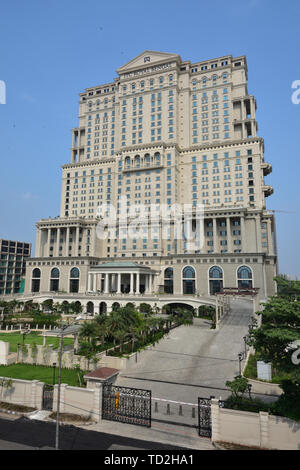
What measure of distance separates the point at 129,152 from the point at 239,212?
130 feet

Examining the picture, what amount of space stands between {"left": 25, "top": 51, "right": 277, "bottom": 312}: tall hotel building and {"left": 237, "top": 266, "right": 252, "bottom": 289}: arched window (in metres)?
0.34

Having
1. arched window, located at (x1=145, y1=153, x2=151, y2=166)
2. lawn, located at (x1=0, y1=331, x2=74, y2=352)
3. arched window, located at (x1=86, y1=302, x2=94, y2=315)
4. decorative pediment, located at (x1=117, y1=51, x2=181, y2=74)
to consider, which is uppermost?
decorative pediment, located at (x1=117, y1=51, x2=181, y2=74)

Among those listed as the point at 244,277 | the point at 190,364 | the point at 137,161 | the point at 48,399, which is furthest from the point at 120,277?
the point at 48,399

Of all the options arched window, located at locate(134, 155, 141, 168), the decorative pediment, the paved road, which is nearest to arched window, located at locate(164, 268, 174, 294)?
arched window, located at locate(134, 155, 141, 168)

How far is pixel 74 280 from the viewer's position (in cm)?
8906

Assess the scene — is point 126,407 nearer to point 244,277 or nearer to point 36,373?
point 36,373

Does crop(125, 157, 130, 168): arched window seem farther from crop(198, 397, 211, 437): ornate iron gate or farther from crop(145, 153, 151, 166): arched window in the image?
crop(198, 397, 211, 437): ornate iron gate

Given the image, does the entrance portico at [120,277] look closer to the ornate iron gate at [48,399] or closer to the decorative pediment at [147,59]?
the ornate iron gate at [48,399]

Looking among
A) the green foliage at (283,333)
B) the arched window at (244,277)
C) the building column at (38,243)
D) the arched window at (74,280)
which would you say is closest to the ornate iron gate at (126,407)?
the green foliage at (283,333)

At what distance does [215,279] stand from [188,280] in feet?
22.7

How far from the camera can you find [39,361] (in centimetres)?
3191

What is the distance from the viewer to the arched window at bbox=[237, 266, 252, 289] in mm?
72562

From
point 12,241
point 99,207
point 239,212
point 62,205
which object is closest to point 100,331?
point 239,212
